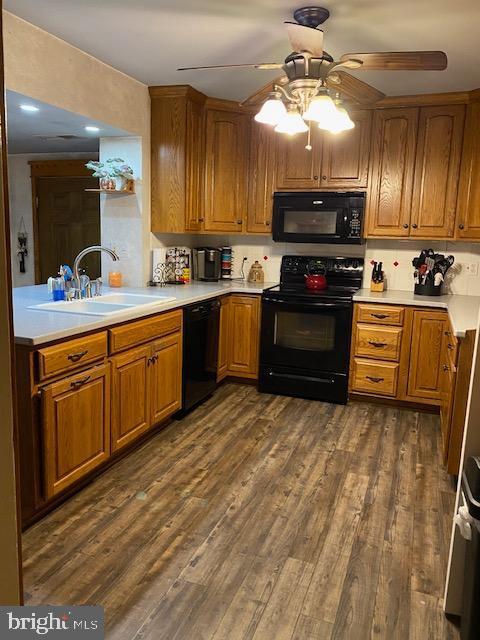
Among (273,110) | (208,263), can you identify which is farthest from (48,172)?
(273,110)

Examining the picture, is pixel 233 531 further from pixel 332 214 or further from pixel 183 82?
pixel 183 82

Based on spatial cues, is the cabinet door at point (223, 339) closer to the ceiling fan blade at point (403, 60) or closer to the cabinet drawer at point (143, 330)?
the cabinet drawer at point (143, 330)

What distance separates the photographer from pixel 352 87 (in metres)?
2.56

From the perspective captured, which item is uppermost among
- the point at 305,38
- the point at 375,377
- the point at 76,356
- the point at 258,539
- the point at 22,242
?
the point at 305,38

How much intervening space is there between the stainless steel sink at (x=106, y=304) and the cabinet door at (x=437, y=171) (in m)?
2.07

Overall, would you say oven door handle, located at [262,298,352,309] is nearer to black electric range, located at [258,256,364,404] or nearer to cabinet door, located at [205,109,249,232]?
black electric range, located at [258,256,364,404]

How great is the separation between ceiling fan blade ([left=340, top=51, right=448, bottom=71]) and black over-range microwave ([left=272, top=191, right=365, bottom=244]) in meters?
1.75

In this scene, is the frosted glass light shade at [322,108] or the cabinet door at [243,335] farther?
the cabinet door at [243,335]

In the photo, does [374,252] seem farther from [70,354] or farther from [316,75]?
[70,354]

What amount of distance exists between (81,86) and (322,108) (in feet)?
5.22

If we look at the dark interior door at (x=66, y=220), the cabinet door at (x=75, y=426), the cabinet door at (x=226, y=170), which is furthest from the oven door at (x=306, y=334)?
the dark interior door at (x=66, y=220)

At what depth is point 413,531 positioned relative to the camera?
234cm

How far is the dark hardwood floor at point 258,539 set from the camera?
71.0 inches

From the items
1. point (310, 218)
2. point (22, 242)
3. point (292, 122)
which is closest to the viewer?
point (292, 122)
